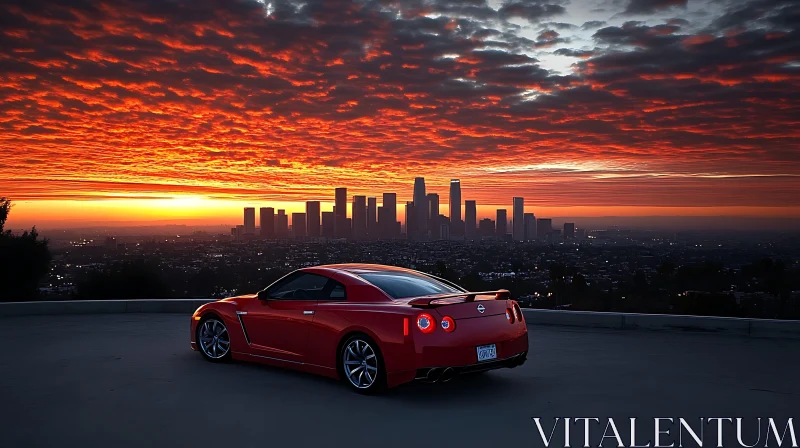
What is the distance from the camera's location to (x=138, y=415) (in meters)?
6.99

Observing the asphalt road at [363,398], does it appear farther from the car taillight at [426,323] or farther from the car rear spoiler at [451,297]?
the car rear spoiler at [451,297]

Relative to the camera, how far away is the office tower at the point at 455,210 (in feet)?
124

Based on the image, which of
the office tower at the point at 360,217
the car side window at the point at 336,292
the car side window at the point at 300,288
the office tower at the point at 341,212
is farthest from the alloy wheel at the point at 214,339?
the office tower at the point at 360,217

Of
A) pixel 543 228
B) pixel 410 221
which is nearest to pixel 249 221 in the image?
pixel 410 221

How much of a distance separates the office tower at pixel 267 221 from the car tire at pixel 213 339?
27.0 meters

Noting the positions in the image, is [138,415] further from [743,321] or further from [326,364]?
[743,321]

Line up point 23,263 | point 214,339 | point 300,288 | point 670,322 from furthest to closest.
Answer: point 23,263 → point 670,322 → point 214,339 → point 300,288

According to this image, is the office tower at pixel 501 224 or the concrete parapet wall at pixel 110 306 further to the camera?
the office tower at pixel 501 224

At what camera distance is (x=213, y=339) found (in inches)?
394

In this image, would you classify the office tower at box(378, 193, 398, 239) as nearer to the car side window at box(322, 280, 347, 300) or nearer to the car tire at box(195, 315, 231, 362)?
the car tire at box(195, 315, 231, 362)

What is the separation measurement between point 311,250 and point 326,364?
21261mm

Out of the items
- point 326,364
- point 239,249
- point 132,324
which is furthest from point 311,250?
point 326,364

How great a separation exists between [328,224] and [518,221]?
9.54 m

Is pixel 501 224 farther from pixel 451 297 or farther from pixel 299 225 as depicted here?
pixel 451 297
